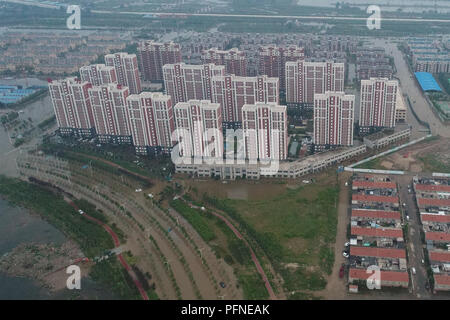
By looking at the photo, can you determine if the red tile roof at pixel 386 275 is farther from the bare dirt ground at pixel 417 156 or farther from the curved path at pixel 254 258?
the bare dirt ground at pixel 417 156

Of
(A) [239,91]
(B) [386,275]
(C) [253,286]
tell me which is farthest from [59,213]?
(B) [386,275]

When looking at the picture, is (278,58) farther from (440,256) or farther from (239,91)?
(440,256)

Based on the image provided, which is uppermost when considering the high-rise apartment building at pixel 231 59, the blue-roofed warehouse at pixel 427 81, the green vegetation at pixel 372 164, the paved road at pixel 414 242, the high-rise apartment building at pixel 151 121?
the high-rise apartment building at pixel 231 59

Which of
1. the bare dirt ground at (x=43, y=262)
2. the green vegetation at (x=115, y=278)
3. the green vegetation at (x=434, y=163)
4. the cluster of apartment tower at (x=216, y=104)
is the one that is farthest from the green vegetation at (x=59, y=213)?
the green vegetation at (x=434, y=163)

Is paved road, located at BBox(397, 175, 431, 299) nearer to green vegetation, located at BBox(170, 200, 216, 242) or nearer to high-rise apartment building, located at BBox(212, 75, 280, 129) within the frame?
green vegetation, located at BBox(170, 200, 216, 242)

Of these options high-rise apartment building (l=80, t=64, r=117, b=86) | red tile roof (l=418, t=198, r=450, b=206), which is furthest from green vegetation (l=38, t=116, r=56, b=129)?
red tile roof (l=418, t=198, r=450, b=206)

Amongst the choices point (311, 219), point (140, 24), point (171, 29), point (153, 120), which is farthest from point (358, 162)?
point (140, 24)
